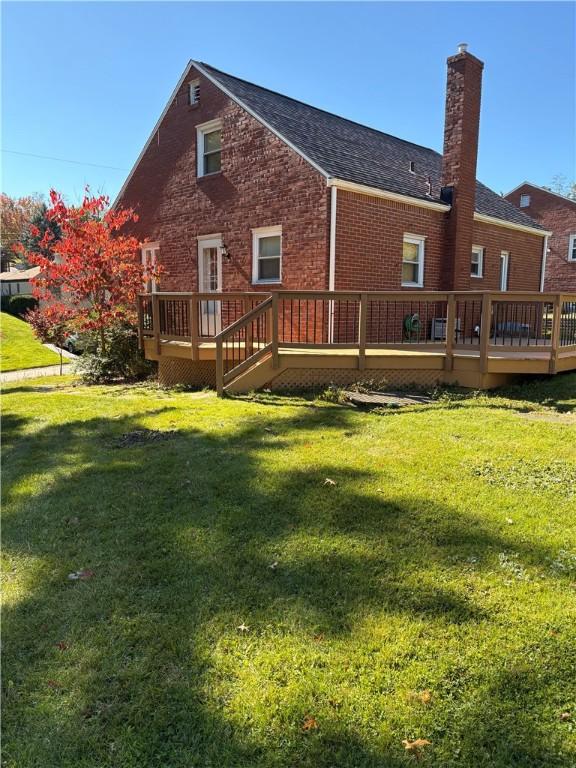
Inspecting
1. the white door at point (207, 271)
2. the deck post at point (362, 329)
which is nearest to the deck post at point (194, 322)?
the deck post at point (362, 329)

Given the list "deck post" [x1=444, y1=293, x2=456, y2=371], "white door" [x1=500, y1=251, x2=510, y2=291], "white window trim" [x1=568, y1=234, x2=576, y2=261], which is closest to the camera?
"deck post" [x1=444, y1=293, x2=456, y2=371]

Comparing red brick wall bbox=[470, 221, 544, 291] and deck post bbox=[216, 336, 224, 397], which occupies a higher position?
red brick wall bbox=[470, 221, 544, 291]

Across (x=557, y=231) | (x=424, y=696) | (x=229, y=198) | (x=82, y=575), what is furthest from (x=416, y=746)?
(x=557, y=231)

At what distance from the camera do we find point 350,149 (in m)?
12.5

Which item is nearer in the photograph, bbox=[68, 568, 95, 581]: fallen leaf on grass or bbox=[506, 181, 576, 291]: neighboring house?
bbox=[68, 568, 95, 581]: fallen leaf on grass

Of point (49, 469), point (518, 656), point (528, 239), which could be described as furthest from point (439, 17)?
point (518, 656)

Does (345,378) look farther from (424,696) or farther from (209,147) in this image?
(209,147)

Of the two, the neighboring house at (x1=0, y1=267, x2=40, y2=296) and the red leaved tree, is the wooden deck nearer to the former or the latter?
the red leaved tree

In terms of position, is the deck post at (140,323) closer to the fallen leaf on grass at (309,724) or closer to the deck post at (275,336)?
the deck post at (275,336)

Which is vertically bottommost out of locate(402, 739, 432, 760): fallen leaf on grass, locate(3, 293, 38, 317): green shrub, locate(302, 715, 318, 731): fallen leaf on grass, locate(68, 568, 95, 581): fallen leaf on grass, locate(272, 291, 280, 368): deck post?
locate(302, 715, 318, 731): fallen leaf on grass

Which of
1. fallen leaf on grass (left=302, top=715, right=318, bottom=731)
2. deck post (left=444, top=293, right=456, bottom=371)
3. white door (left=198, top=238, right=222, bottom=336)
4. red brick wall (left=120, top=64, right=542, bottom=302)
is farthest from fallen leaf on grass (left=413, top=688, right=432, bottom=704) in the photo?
white door (left=198, top=238, right=222, bottom=336)

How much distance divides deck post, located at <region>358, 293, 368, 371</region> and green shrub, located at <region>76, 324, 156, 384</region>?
5.45 m

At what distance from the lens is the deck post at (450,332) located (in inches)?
308

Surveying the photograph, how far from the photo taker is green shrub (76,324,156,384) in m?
11.7
